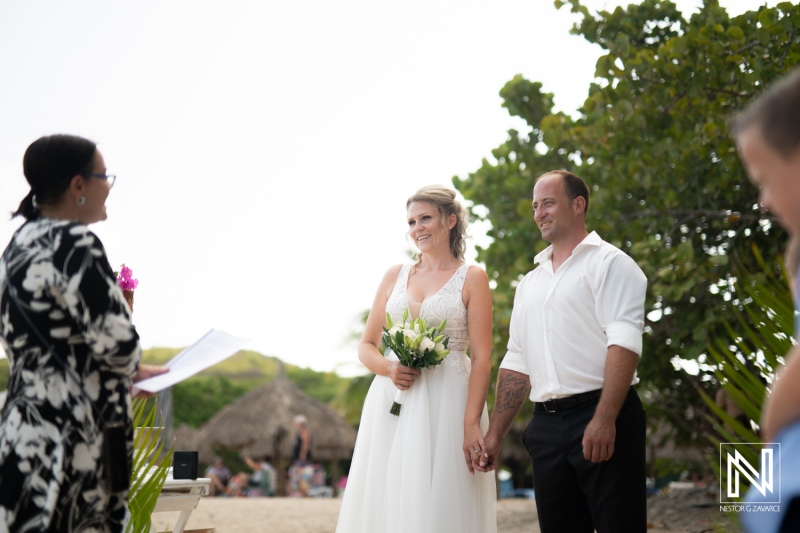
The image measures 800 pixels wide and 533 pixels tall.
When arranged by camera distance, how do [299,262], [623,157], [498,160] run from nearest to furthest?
1. [623,157]
2. [498,160]
3. [299,262]

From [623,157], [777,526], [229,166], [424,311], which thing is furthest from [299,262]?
[777,526]

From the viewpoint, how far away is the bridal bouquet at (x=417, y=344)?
443 centimetres

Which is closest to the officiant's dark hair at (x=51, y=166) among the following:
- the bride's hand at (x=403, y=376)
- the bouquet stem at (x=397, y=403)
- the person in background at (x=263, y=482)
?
the bride's hand at (x=403, y=376)

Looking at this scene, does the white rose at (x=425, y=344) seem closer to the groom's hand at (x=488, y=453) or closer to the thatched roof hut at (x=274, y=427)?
the groom's hand at (x=488, y=453)

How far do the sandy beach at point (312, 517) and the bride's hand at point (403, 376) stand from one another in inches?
215

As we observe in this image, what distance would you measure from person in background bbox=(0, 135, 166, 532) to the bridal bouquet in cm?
198

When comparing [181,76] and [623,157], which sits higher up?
[181,76]

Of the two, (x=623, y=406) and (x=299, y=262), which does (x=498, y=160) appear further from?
(x=299, y=262)

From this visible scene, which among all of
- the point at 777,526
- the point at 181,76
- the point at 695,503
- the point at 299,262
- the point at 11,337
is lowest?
the point at 695,503

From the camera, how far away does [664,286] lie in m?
8.05

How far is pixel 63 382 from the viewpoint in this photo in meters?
2.55

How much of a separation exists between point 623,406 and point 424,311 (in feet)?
4.18

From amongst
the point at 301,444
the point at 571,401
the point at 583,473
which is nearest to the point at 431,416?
the point at 571,401

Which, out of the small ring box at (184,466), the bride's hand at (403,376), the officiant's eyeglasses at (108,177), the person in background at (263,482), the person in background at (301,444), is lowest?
the person in background at (263,482)
